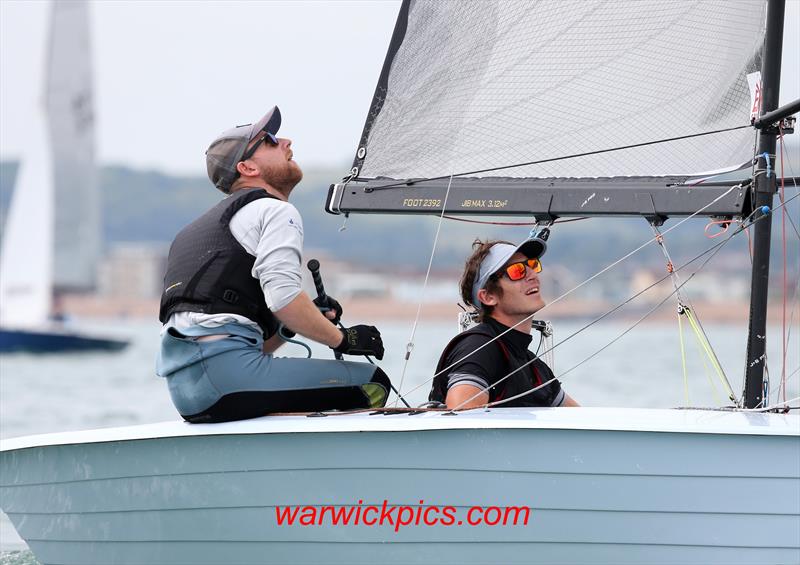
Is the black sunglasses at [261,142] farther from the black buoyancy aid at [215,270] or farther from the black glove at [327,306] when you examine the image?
the black glove at [327,306]

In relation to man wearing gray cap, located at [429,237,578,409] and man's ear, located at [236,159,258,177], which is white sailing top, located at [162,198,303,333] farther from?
man wearing gray cap, located at [429,237,578,409]

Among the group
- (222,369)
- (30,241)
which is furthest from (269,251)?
(30,241)

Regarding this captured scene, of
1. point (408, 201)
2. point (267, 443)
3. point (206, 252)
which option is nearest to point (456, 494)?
point (267, 443)

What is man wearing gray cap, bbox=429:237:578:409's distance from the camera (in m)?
3.47

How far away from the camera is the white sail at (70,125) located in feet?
79.0

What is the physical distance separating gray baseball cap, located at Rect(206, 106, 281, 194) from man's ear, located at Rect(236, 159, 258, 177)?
0.04 feet

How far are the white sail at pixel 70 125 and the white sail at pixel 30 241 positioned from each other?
3.38 feet

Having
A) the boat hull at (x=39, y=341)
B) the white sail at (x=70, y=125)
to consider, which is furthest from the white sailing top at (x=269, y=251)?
the white sail at (x=70, y=125)

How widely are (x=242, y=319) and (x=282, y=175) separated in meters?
0.45

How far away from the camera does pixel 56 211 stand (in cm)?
2447

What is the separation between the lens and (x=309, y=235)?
96.3 metres

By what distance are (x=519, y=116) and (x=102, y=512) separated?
177cm

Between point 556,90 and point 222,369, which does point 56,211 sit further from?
point 222,369

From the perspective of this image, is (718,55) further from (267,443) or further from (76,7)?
(76,7)
